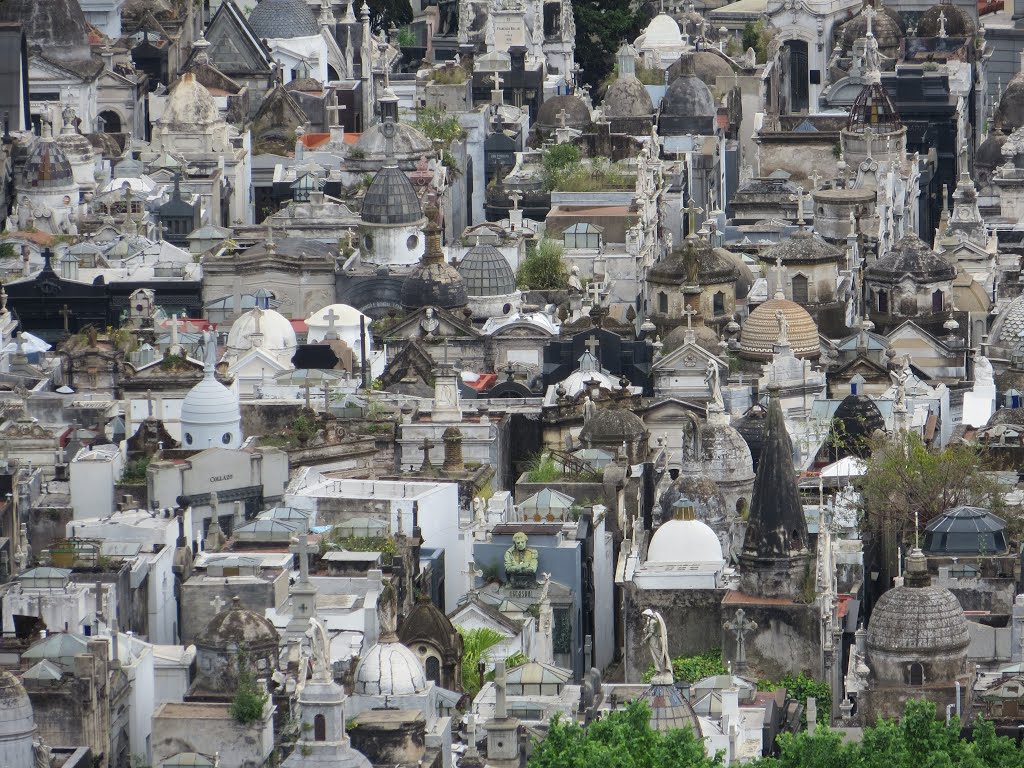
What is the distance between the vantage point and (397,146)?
19638cm

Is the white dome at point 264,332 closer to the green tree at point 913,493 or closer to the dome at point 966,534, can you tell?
the green tree at point 913,493

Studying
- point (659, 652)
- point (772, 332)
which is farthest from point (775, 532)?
point (772, 332)

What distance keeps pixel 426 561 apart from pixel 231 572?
777 cm

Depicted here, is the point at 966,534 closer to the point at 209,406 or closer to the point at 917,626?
the point at 917,626

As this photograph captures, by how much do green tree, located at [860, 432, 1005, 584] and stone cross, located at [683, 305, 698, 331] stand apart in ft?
67.9

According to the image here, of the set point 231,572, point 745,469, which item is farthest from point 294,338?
point 231,572

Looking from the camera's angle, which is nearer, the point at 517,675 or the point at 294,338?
the point at 517,675

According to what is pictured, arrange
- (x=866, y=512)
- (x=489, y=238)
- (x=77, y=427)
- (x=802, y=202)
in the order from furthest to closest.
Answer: (x=802, y=202) < (x=489, y=238) < (x=77, y=427) < (x=866, y=512)

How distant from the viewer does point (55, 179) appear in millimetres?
191625

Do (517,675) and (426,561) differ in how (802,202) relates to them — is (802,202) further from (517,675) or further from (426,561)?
(517,675)

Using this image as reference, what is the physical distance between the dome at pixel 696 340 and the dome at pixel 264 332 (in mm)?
13556

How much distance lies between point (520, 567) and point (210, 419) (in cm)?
1491

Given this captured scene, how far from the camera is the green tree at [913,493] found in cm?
14025

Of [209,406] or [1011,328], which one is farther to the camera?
[1011,328]
